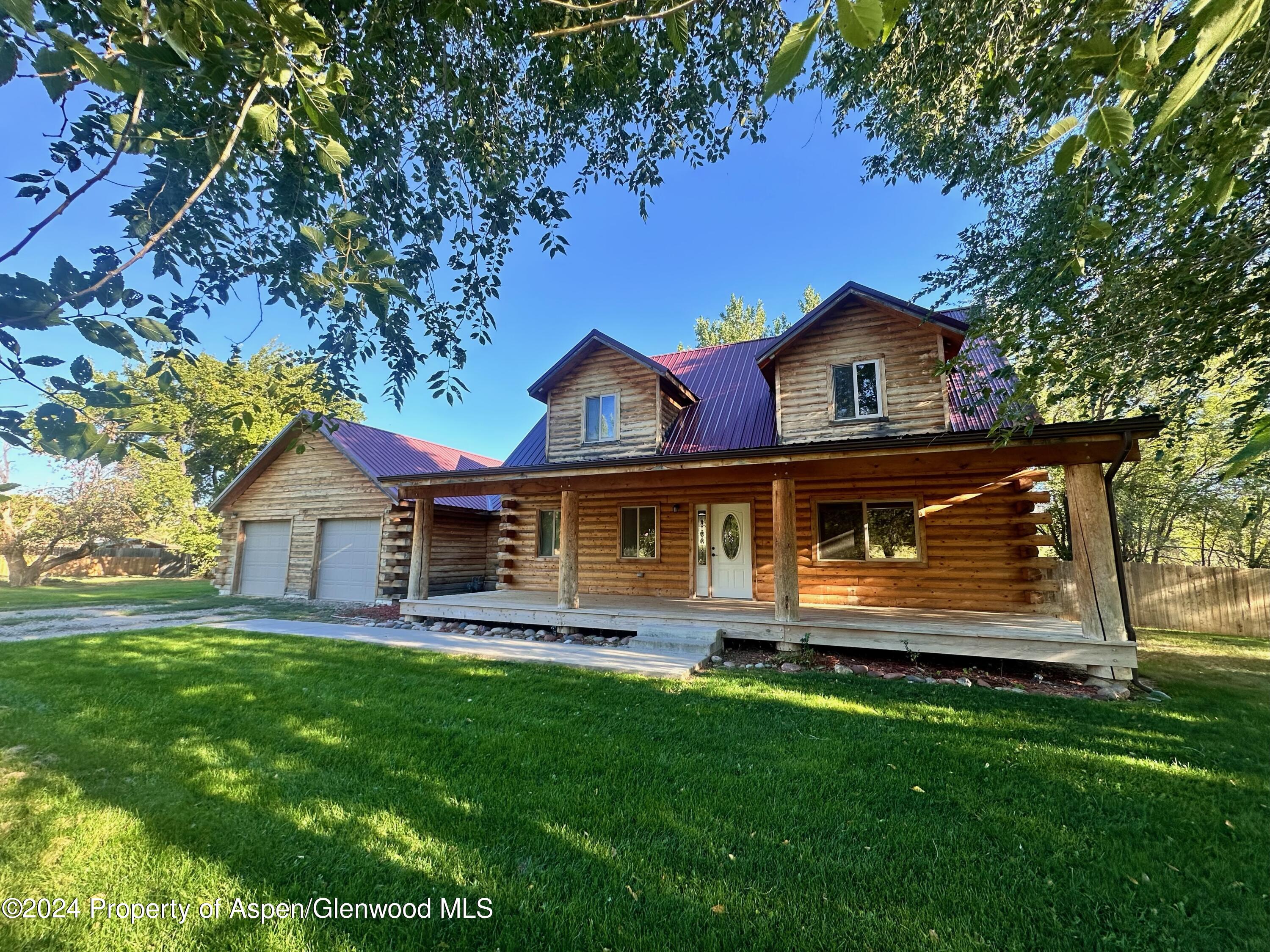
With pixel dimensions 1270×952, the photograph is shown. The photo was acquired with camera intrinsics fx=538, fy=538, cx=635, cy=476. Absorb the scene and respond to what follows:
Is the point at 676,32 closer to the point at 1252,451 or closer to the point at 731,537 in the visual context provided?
the point at 1252,451

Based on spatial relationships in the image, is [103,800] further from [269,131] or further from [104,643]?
[104,643]

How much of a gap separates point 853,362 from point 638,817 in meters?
8.61

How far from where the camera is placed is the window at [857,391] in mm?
9516

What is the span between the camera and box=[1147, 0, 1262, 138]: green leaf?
42.2 inches

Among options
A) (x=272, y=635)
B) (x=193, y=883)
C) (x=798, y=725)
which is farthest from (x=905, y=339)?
(x=272, y=635)

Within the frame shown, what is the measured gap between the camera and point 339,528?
15211 mm

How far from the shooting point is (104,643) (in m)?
7.92

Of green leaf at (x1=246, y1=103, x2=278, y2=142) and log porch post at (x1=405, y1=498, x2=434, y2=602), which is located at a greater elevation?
green leaf at (x1=246, y1=103, x2=278, y2=142)

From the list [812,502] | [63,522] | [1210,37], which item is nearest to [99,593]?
[63,522]

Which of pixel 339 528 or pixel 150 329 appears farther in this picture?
pixel 339 528

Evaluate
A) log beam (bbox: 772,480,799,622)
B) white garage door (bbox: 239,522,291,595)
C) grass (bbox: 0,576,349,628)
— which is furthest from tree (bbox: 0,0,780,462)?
white garage door (bbox: 239,522,291,595)

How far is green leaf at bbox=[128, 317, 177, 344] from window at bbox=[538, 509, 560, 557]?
38.0ft

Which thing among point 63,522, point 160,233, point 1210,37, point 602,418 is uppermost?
point 602,418

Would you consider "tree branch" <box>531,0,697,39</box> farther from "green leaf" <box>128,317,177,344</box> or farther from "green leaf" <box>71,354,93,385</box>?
"green leaf" <box>71,354,93,385</box>
